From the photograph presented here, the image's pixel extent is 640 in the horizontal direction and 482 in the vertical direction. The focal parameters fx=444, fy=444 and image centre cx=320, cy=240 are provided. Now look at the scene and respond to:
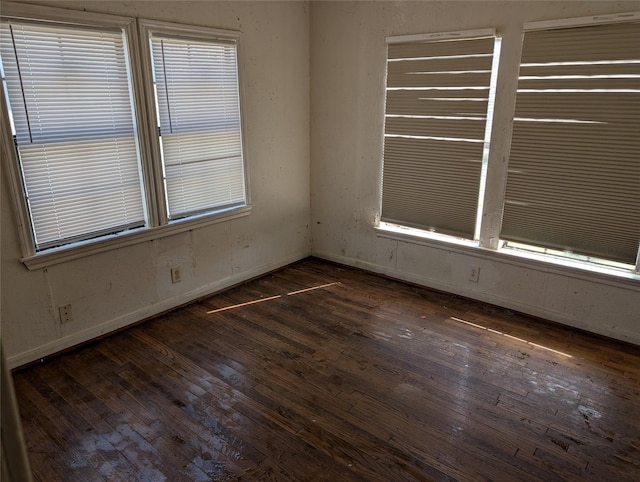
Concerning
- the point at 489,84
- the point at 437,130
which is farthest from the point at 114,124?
the point at 489,84

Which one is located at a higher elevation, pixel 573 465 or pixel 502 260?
pixel 502 260

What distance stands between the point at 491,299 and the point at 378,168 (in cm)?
146

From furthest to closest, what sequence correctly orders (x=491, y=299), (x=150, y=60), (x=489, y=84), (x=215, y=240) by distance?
(x=215, y=240), (x=491, y=299), (x=489, y=84), (x=150, y=60)

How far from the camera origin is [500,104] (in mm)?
3170

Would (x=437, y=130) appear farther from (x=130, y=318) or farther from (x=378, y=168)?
(x=130, y=318)

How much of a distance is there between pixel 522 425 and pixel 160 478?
1740 millimetres

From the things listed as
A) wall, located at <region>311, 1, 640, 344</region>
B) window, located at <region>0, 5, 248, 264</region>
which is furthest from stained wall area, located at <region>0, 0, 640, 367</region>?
window, located at <region>0, 5, 248, 264</region>

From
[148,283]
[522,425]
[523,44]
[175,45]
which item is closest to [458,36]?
[523,44]

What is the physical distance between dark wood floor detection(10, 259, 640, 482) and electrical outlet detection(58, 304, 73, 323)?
0.75ft

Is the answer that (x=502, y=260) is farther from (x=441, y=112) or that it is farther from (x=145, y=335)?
(x=145, y=335)

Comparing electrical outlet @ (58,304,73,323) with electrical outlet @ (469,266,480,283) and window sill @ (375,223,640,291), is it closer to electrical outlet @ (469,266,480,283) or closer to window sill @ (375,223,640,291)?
window sill @ (375,223,640,291)

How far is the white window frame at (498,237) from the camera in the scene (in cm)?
290

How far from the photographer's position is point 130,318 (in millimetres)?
3193

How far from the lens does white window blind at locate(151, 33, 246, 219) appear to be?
3.10 metres
